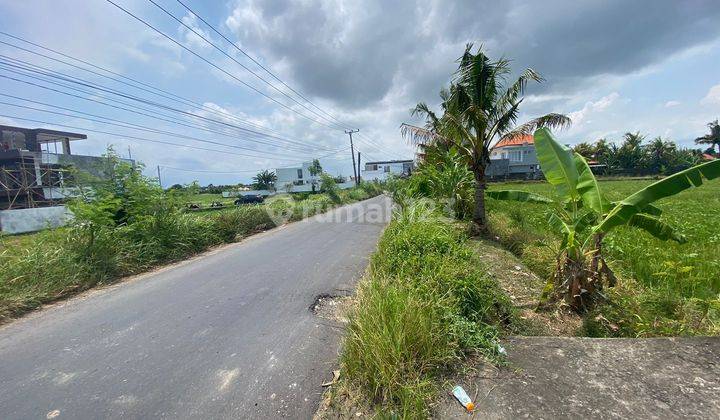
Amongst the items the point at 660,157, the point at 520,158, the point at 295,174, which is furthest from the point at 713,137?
the point at 295,174

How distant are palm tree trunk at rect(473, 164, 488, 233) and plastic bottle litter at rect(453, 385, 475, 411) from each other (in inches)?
298

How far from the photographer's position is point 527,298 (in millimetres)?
4859

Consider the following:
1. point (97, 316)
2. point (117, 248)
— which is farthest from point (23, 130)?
point (97, 316)

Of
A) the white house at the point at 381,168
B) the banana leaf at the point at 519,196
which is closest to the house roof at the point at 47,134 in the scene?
the banana leaf at the point at 519,196

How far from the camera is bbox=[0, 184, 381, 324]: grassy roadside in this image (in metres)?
5.41

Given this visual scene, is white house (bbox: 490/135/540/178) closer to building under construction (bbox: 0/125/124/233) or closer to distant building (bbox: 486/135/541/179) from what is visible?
distant building (bbox: 486/135/541/179)

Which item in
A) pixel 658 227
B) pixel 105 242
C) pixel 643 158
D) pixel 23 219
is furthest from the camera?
pixel 643 158

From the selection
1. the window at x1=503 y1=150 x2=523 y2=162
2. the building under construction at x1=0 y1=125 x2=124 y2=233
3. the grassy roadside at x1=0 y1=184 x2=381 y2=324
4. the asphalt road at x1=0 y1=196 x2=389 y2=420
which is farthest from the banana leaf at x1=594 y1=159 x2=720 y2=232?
the window at x1=503 y1=150 x2=523 y2=162

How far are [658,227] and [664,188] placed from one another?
3.66 ft

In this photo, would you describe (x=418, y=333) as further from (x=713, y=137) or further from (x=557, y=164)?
(x=713, y=137)

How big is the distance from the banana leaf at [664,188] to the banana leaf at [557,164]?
70 centimetres

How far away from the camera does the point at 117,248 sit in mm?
7500

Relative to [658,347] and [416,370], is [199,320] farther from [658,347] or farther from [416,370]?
[658,347]

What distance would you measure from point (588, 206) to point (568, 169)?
2.12ft
